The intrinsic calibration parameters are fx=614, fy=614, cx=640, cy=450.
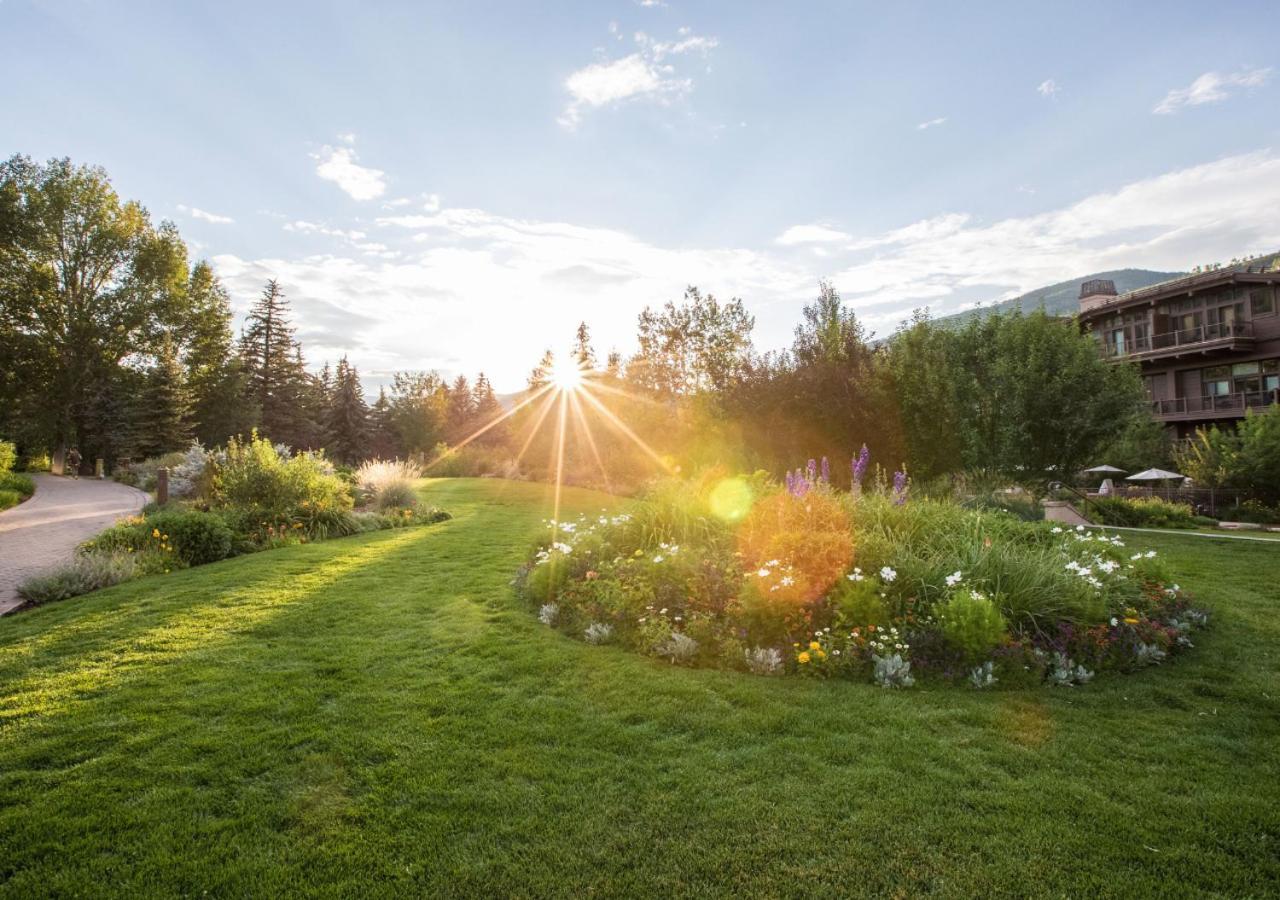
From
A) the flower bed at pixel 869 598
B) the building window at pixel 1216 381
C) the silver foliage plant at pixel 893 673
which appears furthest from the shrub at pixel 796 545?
the building window at pixel 1216 381

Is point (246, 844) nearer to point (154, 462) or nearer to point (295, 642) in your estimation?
point (295, 642)

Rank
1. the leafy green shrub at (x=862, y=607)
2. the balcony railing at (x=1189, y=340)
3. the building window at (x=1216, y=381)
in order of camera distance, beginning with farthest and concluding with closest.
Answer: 1. the building window at (x=1216, y=381)
2. the balcony railing at (x=1189, y=340)
3. the leafy green shrub at (x=862, y=607)

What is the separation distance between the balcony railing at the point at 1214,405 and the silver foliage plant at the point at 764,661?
29415 mm

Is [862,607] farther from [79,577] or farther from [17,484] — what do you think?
[17,484]

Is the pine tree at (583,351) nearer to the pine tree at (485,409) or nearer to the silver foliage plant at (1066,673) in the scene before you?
the pine tree at (485,409)

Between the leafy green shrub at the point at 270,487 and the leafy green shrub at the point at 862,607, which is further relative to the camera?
the leafy green shrub at the point at 270,487

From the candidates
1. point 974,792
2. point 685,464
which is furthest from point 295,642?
point 685,464

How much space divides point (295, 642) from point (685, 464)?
17705mm

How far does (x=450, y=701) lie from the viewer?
428 cm

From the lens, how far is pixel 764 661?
4.89m

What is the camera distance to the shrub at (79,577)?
23.2ft

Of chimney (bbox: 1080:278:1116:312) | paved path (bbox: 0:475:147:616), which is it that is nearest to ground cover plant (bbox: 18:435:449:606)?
paved path (bbox: 0:475:147:616)

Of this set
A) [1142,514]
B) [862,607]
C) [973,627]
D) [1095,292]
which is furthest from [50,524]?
[1095,292]

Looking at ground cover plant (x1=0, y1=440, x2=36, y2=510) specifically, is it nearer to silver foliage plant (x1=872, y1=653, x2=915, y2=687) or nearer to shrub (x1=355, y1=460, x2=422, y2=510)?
shrub (x1=355, y1=460, x2=422, y2=510)
